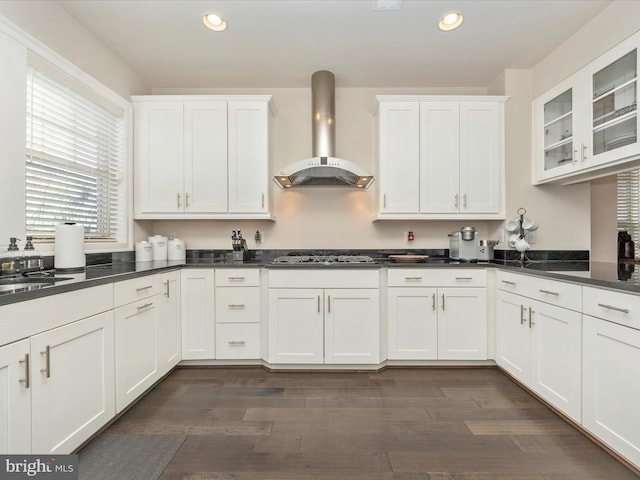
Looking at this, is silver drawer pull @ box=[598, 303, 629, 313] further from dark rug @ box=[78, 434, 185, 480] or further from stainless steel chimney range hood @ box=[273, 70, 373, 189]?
dark rug @ box=[78, 434, 185, 480]

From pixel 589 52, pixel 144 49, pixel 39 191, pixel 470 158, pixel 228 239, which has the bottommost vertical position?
pixel 228 239

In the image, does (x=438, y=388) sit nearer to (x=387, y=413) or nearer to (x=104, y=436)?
(x=387, y=413)

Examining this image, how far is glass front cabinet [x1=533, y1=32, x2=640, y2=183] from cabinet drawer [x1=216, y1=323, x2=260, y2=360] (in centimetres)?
280

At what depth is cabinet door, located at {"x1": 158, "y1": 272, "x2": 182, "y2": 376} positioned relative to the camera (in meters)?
2.37

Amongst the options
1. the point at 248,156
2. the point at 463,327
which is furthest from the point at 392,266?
the point at 248,156

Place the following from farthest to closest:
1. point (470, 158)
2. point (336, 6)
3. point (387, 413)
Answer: point (470, 158) < point (336, 6) < point (387, 413)

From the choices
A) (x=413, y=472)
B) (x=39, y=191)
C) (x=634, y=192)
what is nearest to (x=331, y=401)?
(x=413, y=472)

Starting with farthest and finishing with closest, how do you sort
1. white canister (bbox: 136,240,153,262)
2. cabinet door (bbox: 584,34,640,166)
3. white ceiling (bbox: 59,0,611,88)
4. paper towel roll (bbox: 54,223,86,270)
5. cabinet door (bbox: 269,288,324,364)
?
1. white canister (bbox: 136,240,153,262)
2. cabinet door (bbox: 269,288,324,364)
3. white ceiling (bbox: 59,0,611,88)
4. paper towel roll (bbox: 54,223,86,270)
5. cabinet door (bbox: 584,34,640,166)

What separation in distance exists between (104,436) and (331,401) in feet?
4.28

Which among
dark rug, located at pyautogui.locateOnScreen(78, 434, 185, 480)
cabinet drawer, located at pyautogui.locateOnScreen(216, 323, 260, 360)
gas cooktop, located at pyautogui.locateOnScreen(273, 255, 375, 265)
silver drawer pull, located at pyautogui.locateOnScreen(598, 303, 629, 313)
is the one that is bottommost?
dark rug, located at pyautogui.locateOnScreen(78, 434, 185, 480)

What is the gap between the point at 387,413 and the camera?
2.03m

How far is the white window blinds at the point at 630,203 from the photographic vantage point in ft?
9.70

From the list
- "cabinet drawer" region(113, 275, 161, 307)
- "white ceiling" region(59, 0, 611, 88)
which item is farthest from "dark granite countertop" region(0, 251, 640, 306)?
"white ceiling" region(59, 0, 611, 88)

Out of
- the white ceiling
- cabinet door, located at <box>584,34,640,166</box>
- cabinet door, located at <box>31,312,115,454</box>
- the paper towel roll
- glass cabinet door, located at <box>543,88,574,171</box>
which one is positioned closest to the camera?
cabinet door, located at <box>31,312,115,454</box>
